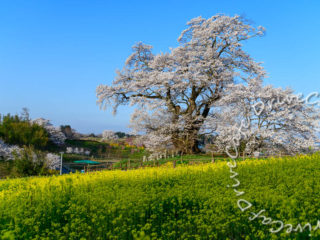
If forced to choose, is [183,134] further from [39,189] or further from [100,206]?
[100,206]

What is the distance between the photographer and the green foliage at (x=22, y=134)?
33.0 metres

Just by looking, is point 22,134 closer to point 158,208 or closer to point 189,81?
point 189,81

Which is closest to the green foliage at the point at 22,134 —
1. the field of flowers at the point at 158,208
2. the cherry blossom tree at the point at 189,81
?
the cherry blossom tree at the point at 189,81

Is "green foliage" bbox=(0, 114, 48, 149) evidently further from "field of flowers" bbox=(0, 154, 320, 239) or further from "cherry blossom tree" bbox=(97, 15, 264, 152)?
"field of flowers" bbox=(0, 154, 320, 239)

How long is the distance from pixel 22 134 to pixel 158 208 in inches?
1150

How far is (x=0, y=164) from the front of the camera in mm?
27062

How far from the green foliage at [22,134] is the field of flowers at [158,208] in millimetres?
23128

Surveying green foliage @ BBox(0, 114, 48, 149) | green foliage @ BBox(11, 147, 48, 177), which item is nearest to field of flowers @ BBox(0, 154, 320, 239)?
green foliage @ BBox(11, 147, 48, 177)

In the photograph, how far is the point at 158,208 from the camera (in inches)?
299

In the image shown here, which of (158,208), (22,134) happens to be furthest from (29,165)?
(158,208)

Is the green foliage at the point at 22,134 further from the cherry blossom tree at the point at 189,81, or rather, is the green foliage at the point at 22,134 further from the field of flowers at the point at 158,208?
the field of flowers at the point at 158,208

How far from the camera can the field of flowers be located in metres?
6.38

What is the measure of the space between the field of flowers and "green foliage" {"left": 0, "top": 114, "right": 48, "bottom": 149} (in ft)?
75.9

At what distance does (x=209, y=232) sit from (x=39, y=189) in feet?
23.3
